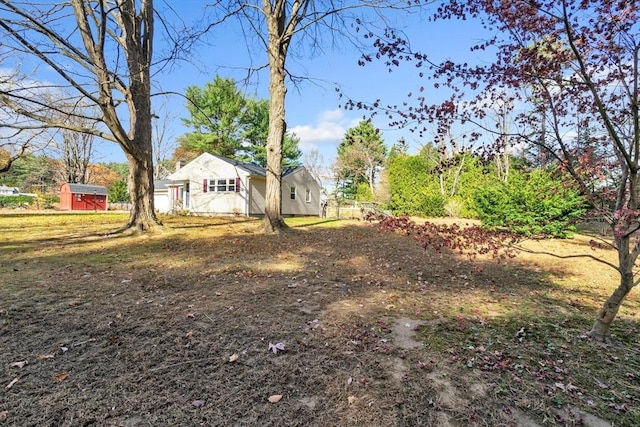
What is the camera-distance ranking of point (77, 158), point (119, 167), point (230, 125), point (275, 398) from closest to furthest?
point (275, 398), point (230, 125), point (77, 158), point (119, 167)

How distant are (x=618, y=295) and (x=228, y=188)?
19.4 metres

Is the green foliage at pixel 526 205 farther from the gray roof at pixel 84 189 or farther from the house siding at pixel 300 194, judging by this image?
the gray roof at pixel 84 189

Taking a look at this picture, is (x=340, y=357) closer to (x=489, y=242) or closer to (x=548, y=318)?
(x=489, y=242)

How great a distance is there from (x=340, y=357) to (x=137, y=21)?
36.6 feet

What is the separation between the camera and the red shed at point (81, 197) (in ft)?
96.6

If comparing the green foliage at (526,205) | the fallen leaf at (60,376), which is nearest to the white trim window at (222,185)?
the green foliage at (526,205)

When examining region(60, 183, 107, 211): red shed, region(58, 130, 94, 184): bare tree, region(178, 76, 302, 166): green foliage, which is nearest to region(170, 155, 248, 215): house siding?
region(178, 76, 302, 166): green foliage

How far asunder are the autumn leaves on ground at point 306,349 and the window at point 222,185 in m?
14.7

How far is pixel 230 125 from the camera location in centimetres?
3148

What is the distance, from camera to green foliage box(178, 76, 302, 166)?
30.7m

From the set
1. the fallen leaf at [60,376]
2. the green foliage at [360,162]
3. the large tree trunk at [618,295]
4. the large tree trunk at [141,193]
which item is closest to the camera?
the fallen leaf at [60,376]

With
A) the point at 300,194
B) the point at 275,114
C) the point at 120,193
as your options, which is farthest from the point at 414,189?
the point at 120,193

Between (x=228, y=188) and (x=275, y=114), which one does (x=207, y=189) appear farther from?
(x=275, y=114)

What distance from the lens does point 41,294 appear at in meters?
4.16
